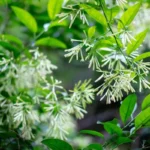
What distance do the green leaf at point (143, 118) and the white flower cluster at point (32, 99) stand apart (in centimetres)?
21

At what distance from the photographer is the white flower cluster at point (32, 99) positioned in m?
0.77

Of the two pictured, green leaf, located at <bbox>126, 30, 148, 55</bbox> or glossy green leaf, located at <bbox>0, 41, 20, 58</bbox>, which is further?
glossy green leaf, located at <bbox>0, 41, 20, 58</bbox>

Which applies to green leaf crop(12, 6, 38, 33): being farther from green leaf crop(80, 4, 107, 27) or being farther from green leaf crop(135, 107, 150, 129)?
green leaf crop(135, 107, 150, 129)

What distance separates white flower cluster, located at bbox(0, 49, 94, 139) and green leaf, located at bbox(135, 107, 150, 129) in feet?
0.70

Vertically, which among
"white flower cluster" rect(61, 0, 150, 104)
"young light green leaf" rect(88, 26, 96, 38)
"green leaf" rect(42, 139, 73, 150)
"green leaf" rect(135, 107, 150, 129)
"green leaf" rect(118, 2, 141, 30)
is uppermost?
"green leaf" rect(118, 2, 141, 30)

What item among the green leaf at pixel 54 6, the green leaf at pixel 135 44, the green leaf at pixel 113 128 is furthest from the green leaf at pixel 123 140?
the green leaf at pixel 54 6

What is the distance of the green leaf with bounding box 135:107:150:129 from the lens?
1.81 feet

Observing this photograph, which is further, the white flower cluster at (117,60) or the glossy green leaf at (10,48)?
the glossy green leaf at (10,48)

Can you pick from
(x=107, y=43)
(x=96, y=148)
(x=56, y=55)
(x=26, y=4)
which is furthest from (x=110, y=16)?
(x=56, y=55)

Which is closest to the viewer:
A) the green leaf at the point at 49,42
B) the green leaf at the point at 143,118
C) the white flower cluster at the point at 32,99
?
the green leaf at the point at 143,118

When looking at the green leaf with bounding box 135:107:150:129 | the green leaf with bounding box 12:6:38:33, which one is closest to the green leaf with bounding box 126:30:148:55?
the green leaf with bounding box 135:107:150:129

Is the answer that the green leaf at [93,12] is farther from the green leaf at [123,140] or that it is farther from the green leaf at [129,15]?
the green leaf at [123,140]

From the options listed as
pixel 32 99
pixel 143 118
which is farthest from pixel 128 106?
pixel 32 99

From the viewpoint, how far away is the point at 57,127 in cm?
76
